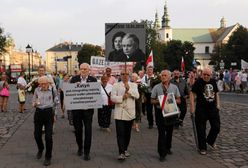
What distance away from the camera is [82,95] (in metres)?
8.52

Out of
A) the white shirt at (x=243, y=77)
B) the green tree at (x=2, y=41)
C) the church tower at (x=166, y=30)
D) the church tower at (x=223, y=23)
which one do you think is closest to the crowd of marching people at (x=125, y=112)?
the white shirt at (x=243, y=77)

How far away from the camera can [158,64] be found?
80.6 meters

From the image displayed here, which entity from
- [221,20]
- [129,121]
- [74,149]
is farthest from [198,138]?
[221,20]

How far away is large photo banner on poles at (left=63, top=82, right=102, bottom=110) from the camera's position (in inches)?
333

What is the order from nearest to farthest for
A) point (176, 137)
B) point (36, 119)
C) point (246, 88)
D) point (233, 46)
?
point (36, 119) → point (176, 137) → point (246, 88) → point (233, 46)

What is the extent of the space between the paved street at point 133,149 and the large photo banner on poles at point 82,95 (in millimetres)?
1073

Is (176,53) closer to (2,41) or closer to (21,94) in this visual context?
(2,41)

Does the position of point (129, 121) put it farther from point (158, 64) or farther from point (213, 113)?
point (158, 64)

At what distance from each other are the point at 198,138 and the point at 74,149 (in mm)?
2782

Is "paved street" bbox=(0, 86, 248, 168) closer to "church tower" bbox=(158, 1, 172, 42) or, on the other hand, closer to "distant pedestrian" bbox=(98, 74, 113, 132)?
"distant pedestrian" bbox=(98, 74, 113, 132)

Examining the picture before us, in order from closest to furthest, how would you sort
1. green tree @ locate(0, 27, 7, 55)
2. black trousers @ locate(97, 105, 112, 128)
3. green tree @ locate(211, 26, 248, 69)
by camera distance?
black trousers @ locate(97, 105, 112, 128) → green tree @ locate(0, 27, 7, 55) → green tree @ locate(211, 26, 248, 69)

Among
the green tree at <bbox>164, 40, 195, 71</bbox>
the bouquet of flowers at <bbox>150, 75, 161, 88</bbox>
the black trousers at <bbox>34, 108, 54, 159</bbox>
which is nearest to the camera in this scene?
the black trousers at <bbox>34, 108, 54, 159</bbox>

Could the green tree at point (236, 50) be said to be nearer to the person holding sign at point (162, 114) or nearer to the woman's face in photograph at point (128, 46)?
the woman's face in photograph at point (128, 46)

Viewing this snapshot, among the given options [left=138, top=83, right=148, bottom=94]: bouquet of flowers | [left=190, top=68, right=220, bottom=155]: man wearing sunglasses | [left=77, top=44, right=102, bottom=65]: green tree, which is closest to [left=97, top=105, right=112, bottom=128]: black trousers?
[left=138, top=83, right=148, bottom=94]: bouquet of flowers
